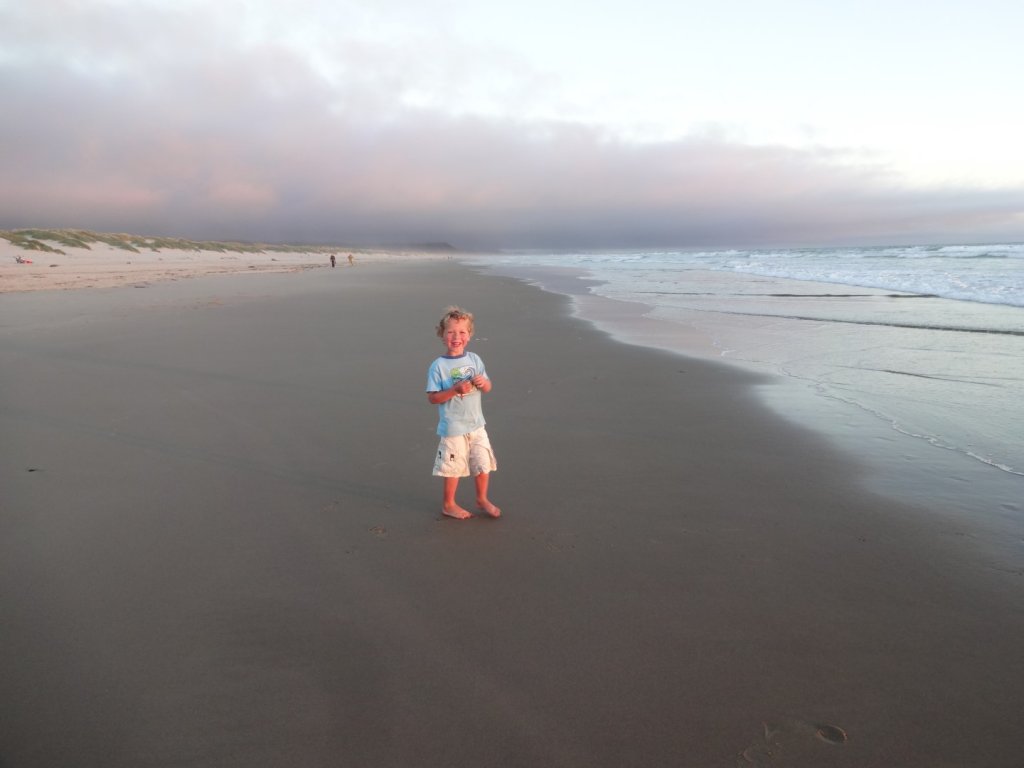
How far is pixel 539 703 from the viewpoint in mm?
2203

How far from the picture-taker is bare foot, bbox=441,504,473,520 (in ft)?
12.1

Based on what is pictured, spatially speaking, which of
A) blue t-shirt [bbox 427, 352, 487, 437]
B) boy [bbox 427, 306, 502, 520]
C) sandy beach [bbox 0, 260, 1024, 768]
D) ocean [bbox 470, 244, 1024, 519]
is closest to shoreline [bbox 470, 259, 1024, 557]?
ocean [bbox 470, 244, 1024, 519]

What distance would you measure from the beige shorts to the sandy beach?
330 mm

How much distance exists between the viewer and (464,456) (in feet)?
12.4

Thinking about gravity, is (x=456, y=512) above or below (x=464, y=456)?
below

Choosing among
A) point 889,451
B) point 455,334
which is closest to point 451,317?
point 455,334

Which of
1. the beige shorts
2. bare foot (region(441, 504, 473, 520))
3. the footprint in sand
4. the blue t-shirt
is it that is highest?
the blue t-shirt

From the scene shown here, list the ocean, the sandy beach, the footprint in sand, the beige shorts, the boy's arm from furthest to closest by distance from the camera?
the ocean, the beige shorts, the boy's arm, the sandy beach, the footprint in sand

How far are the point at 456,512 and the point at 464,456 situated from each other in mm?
357

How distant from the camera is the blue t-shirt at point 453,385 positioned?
359cm

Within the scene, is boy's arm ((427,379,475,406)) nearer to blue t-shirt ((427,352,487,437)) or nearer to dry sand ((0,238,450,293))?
blue t-shirt ((427,352,487,437))

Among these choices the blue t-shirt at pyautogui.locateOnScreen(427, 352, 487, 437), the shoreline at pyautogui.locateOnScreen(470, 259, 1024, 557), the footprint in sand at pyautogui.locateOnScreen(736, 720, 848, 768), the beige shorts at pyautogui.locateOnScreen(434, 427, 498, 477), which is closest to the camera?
the footprint in sand at pyautogui.locateOnScreen(736, 720, 848, 768)

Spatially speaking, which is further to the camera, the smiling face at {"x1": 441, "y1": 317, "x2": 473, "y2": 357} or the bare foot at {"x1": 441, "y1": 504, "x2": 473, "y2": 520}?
the bare foot at {"x1": 441, "y1": 504, "x2": 473, "y2": 520}

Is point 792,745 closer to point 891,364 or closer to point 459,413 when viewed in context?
point 459,413
